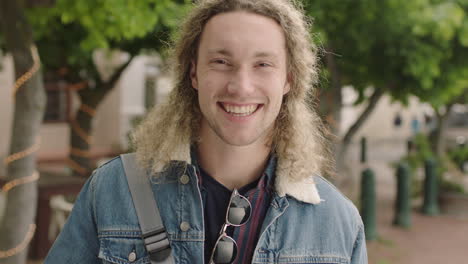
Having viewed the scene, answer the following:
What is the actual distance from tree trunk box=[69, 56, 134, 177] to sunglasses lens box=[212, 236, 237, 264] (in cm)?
742

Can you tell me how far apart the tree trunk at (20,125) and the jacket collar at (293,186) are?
3.03 metres

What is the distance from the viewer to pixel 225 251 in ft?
5.70

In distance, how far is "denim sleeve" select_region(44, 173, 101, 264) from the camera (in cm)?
179

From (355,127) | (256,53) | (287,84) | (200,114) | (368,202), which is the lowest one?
Answer: (368,202)

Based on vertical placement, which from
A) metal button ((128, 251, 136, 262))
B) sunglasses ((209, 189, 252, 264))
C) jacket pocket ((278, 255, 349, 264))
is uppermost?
sunglasses ((209, 189, 252, 264))

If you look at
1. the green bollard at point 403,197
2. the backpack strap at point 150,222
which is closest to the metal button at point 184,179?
the backpack strap at point 150,222

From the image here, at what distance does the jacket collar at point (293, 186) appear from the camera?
6.08 ft

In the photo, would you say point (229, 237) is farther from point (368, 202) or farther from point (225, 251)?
point (368, 202)

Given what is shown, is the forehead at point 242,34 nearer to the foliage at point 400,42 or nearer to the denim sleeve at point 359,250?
the denim sleeve at point 359,250

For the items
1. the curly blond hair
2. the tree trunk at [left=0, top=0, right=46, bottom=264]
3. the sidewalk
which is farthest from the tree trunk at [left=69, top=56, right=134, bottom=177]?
the curly blond hair

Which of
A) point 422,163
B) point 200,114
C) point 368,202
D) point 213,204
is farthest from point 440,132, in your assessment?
point 213,204

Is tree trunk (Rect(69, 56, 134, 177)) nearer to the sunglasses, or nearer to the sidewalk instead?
the sidewalk

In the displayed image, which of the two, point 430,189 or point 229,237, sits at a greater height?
A: point 229,237

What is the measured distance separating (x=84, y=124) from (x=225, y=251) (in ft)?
25.2
